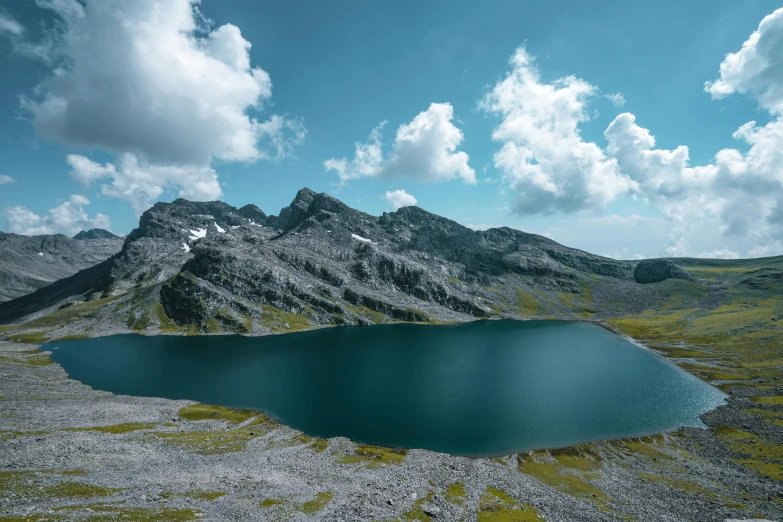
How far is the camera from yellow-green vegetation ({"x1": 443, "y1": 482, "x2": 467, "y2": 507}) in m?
48.1

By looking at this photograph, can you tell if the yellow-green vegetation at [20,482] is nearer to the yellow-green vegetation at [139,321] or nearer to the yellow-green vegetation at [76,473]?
the yellow-green vegetation at [76,473]

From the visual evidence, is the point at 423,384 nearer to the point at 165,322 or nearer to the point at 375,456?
the point at 375,456

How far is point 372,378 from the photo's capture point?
370 ft

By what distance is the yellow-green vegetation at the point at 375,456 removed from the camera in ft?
198

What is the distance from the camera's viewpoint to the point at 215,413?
82.0 metres

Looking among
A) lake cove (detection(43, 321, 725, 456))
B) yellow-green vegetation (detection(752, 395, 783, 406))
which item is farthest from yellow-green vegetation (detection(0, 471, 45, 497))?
yellow-green vegetation (detection(752, 395, 783, 406))

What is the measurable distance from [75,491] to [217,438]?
96.0ft

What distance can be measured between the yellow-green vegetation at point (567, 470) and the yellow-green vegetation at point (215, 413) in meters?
59.7

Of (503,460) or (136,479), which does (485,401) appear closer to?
(503,460)

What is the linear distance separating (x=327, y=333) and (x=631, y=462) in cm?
14559

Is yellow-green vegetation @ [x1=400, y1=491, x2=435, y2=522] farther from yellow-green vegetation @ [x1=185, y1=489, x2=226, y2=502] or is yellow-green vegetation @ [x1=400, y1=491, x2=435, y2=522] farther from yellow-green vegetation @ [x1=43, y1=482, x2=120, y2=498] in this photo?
yellow-green vegetation @ [x1=43, y1=482, x2=120, y2=498]

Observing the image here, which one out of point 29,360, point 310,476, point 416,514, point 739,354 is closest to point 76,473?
point 310,476

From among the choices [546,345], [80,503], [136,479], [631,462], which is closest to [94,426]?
[136,479]

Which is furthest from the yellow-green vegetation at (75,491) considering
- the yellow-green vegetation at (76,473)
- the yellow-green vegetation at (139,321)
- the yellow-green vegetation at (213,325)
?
the yellow-green vegetation at (139,321)
